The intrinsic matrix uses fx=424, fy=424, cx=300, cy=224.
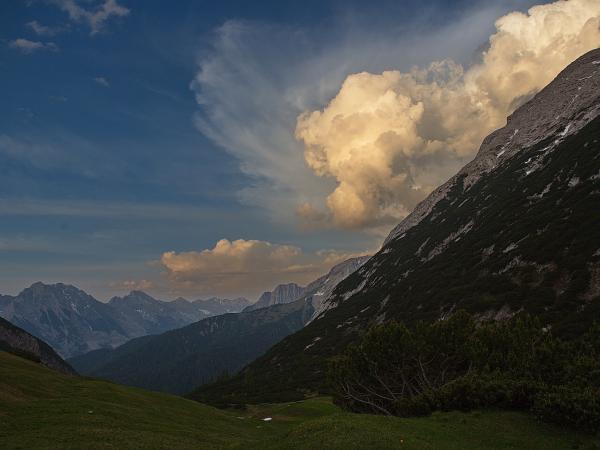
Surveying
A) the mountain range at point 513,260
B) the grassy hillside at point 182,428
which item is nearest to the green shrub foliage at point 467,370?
the grassy hillside at point 182,428

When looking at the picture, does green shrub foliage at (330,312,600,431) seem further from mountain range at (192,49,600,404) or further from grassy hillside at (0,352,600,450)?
mountain range at (192,49,600,404)

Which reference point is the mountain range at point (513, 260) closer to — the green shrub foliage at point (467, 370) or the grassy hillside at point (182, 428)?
the green shrub foliage at point (467, 370)

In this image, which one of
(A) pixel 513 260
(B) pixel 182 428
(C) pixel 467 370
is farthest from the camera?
(A) pixel 513 260

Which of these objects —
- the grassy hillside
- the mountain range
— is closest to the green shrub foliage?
the grassy hillside

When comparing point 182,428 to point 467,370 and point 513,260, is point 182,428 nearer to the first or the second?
point 467,370

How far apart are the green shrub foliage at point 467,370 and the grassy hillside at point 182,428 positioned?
5.38 feet

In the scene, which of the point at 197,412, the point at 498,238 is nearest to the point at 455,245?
the point at 498,238

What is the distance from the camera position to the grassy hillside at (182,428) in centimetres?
2555

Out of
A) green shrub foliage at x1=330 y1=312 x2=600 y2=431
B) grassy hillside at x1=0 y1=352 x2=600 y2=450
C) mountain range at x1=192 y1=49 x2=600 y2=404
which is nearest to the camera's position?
grassy hillside at x1=0 y1=352 x2=600 y2=450

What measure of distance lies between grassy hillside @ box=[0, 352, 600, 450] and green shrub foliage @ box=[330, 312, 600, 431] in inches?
64.5

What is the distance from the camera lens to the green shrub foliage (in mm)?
30297

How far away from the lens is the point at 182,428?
4228cm

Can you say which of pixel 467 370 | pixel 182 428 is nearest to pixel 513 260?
pixel 467 370

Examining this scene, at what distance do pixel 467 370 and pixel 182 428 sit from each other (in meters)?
29.7
